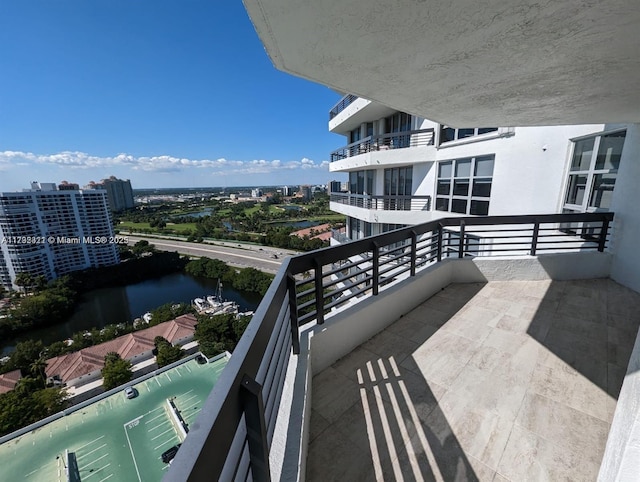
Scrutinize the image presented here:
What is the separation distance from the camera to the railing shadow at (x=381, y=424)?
1.72m

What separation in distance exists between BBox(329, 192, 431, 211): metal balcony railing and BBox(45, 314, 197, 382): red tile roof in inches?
929

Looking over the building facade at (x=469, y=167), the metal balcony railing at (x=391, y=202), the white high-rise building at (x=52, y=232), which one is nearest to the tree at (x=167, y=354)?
the building facade at (x=469, y=167)

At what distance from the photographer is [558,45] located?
1616 mm

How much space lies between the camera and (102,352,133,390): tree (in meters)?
19.8

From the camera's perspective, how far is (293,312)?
224 centimetres

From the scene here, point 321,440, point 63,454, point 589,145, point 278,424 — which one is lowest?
point 63,454

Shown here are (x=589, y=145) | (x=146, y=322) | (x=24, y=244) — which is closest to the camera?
(x=589, y=145)

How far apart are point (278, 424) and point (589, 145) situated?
7352 millimetres

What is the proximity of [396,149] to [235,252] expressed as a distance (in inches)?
2144

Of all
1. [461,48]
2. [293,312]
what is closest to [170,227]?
[293,312]

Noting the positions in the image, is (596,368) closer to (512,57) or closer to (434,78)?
(512,57)

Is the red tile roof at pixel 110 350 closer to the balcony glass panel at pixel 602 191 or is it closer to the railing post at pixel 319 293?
the railing post at pixel 319 293

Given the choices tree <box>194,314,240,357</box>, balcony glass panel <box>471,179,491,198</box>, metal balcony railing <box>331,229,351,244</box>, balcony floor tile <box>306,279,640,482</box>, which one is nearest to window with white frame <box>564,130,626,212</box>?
balcony glass panel <box>471,179,491,198</box>

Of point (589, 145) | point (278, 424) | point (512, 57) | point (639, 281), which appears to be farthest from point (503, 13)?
point (589, 145)
